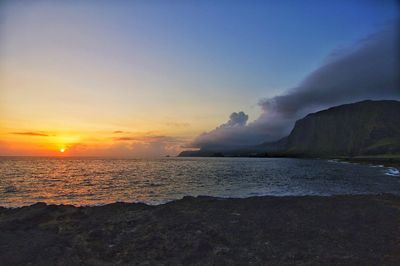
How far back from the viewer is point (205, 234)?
15828mm

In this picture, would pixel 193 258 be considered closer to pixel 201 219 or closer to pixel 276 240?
pixel 276 240

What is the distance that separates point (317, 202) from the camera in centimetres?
2370

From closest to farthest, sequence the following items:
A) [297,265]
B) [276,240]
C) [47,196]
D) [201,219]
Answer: [297,265] < [276,240] < [201,219] < [47,196]

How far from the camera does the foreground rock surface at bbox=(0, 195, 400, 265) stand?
42.8 feet

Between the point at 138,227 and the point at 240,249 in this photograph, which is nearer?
the point at 240,249

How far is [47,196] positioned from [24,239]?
19653mm

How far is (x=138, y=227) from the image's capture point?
684 inches

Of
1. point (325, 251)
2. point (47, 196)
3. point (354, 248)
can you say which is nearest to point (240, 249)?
point (325, 251)

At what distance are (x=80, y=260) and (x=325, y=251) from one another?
32.8 feet

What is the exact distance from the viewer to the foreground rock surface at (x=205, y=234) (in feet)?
42.8

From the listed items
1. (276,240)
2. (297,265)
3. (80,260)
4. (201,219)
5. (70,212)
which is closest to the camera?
(297,265)

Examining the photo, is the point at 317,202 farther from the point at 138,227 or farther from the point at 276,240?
the point at 138,227

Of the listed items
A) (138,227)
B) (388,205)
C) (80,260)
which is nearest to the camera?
(80,260)

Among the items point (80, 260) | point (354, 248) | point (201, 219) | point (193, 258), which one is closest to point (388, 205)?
point (354, 248)
